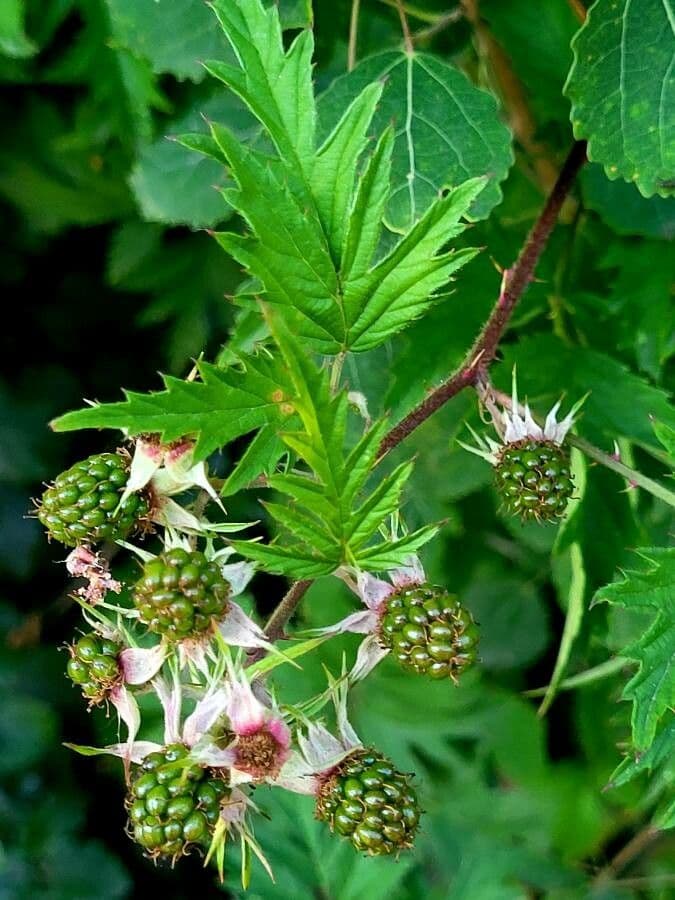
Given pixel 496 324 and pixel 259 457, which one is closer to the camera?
pixel 259 457

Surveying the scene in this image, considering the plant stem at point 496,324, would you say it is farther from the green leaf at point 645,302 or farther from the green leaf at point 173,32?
the green leaf at point 173,32

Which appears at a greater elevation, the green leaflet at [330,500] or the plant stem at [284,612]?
the green leaflet at [330,500]

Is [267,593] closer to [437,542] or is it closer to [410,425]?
[437,542]

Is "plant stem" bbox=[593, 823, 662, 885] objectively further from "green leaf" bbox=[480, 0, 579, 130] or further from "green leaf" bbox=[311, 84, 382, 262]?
"green leaf" bbox=[311, 84, 382, 262]

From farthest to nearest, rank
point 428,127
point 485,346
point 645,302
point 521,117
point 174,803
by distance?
point 521,117, point 645,302, point 428,127, point 485,346, point 174,803

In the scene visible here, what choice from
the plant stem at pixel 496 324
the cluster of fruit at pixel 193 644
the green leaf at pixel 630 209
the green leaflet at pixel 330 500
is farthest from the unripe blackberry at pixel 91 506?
the green leaf at pixel 630 209

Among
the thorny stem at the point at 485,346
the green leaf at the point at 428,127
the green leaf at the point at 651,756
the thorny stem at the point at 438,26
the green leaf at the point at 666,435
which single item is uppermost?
the thorny stem at the point at 438,26

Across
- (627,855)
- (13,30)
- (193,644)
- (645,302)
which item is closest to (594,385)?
(645,302)

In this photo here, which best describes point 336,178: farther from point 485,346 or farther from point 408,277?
point 485,346
